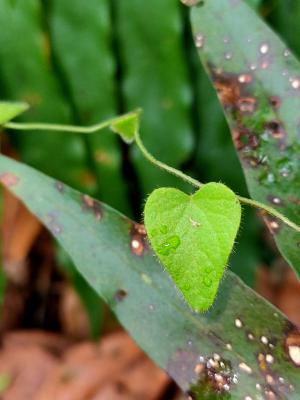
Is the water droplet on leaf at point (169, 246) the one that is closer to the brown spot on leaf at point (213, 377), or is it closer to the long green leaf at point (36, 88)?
the brown spot on leaf at point (213, 377)

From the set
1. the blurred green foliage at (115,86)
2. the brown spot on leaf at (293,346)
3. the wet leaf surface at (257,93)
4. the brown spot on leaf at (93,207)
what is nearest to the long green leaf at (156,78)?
the blurred green foliage at (115,86)

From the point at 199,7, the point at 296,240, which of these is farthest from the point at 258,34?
the point at 296,240

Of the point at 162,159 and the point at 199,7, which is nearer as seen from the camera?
the point at 199,7

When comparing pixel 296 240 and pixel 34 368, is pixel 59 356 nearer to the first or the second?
pixel 34 368

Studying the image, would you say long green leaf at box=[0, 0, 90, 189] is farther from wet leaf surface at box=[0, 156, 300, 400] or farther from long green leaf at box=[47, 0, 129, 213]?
wet leaf surface at box=[0, 156, 300, 400]

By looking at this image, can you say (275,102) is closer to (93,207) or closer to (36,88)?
(93,207)
